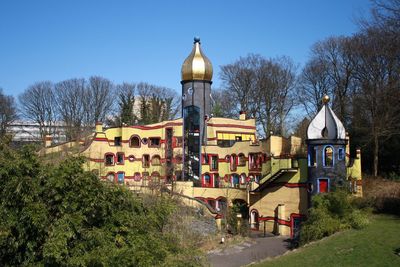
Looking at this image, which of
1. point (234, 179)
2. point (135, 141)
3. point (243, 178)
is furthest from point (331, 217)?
point (135, 141)

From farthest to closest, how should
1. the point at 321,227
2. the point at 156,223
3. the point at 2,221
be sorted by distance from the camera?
1. the point at 321,227
2. the point at 156,223
3. the point at 2,221

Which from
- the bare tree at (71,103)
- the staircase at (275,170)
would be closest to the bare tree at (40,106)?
the bare tree at (71,103)

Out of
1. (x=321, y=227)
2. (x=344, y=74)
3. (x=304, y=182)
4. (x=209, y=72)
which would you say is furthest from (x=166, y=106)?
(x=321, y=227)

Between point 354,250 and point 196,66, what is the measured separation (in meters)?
20.4

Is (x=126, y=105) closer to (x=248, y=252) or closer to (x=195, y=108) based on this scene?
(x=195, y=108)

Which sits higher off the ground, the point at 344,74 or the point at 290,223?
the point at 344,74

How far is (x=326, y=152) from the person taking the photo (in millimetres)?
23609

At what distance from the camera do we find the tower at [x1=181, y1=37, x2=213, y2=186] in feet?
110

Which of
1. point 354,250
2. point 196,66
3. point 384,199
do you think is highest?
point 196,66

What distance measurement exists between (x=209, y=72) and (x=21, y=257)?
87.2 feet

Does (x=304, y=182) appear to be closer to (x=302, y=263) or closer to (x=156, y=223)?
(x=302, y=263)

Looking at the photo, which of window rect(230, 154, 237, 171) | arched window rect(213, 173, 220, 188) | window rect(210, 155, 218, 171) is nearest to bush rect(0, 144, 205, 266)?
window rect(230, 154, 237, 171)

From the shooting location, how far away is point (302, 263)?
15812 millimetres

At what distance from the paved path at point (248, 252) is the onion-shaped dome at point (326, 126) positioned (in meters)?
5.71
